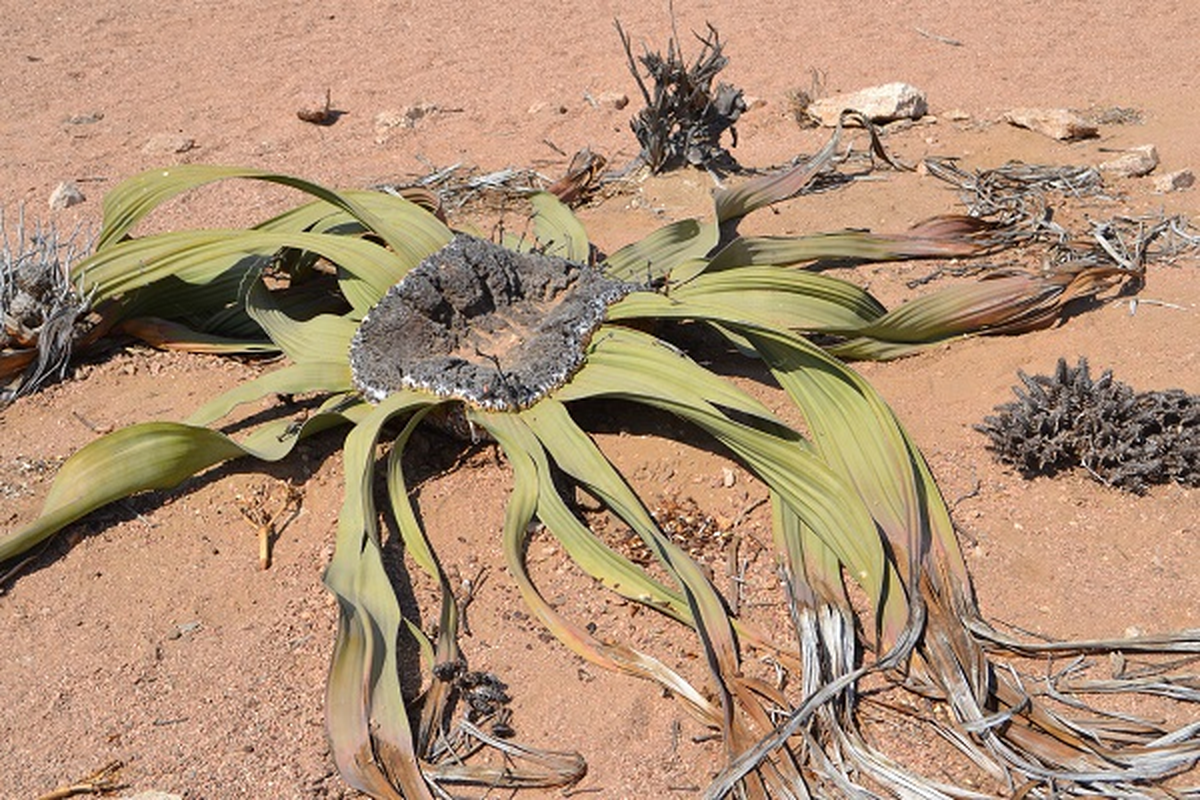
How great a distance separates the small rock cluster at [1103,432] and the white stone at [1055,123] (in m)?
1.70

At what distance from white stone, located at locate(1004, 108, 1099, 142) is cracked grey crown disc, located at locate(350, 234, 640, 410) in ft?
6.53

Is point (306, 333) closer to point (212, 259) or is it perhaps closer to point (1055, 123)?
point (212, 259)

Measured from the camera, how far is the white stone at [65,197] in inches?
170

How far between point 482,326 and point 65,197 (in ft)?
6.89

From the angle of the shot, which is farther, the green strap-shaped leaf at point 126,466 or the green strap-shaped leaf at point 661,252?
the green strap-shaped leaf at point 661,252

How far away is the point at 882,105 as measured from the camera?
462cm

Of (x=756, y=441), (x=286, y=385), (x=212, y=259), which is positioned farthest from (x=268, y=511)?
(x=756, y=441)

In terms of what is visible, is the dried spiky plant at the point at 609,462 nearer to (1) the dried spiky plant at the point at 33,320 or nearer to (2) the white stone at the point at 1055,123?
(1) the dried spiky plant at the point at 33,320

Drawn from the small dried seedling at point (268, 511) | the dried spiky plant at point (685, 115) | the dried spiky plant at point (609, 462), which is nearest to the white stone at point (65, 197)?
the dried spiky plant at point (609, 462)

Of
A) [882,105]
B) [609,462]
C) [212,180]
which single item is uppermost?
[212,180]

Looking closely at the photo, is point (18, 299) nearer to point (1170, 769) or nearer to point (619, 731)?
point (619, 731)

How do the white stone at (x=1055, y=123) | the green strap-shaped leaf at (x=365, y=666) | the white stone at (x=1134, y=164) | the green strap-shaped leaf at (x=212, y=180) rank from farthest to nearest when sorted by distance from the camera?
the white stone at (x=1055, y=123) → the white stone at (x=1134, y=164) → the green strap-shaped leaf at (x=212, y=180) → the green strap-shaped leaf at (x=365, y=666)

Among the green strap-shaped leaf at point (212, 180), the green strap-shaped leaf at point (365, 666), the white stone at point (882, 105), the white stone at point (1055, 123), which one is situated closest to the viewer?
the green strap-shaped leaf at point (365, 666)

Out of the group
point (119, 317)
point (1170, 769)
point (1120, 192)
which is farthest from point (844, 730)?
point (1120, 192)
